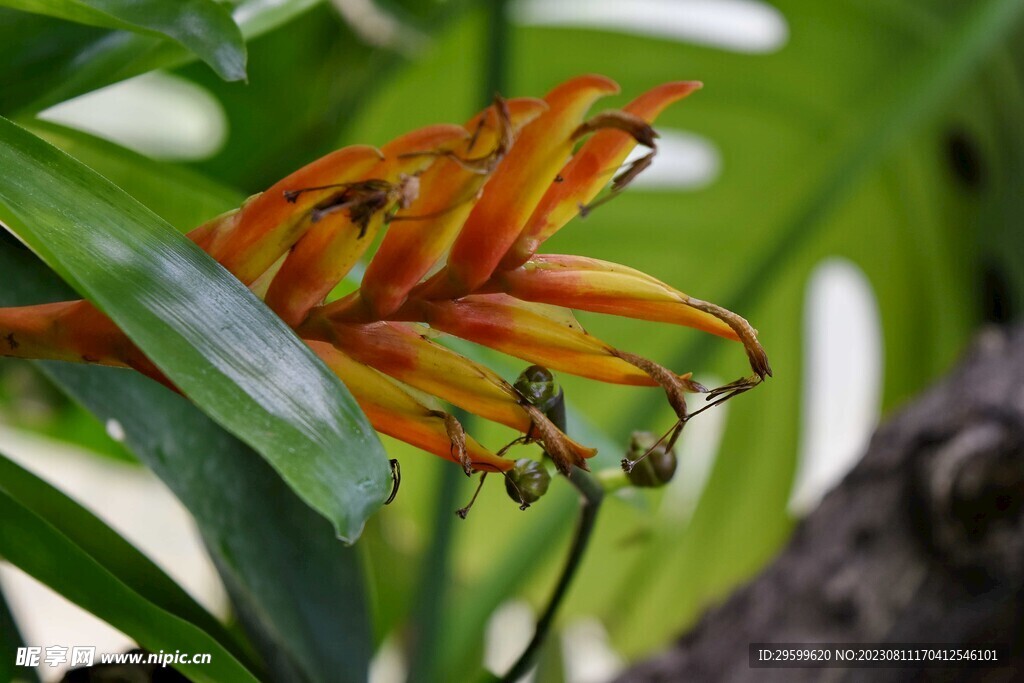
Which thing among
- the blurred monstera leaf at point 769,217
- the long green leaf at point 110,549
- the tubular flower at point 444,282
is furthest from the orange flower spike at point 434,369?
the blurred monstera leaf at point 769,217

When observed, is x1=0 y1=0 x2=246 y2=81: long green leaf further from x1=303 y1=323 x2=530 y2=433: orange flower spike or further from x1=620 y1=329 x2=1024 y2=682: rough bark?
x1=620 y1=329 x2=1024 y2=682: rough bark

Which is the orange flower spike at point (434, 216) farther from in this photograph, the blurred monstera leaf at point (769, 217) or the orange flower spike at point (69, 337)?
the blurred monstera leaf at point (769, 217)

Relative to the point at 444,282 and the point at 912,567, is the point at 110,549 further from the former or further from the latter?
the point at 912,567

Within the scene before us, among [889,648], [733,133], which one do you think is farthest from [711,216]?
[889,648]

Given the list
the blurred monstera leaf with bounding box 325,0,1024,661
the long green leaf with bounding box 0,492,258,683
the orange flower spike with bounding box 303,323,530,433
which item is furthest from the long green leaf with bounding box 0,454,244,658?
the blurred monstera leaf with bounding box 325,0,1024,661

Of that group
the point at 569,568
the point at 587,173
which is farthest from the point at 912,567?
the point at 587,173
